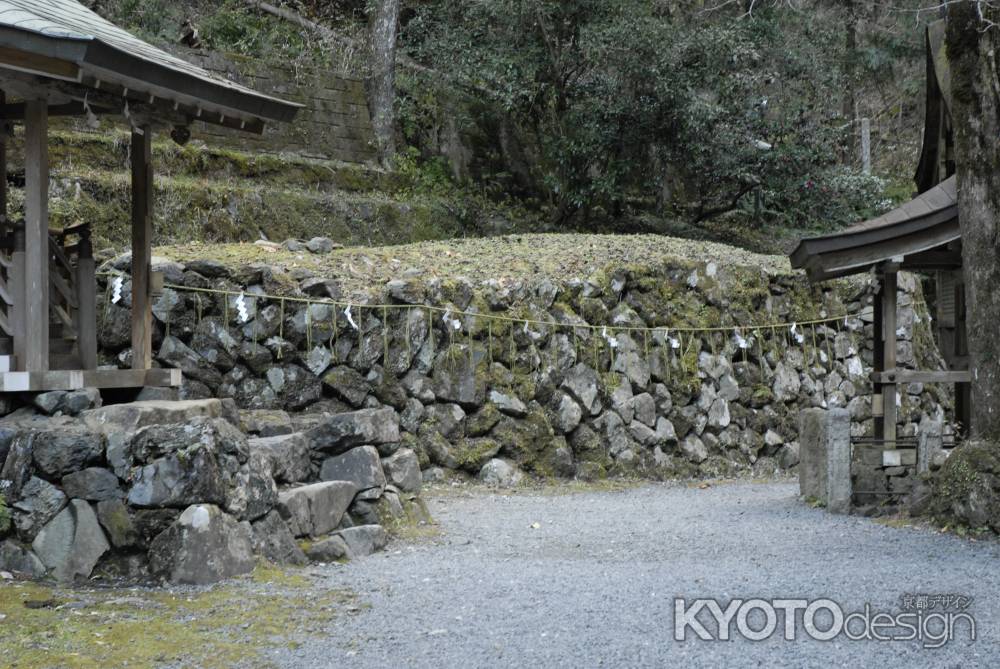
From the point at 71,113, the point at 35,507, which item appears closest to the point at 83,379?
the point at 35,507

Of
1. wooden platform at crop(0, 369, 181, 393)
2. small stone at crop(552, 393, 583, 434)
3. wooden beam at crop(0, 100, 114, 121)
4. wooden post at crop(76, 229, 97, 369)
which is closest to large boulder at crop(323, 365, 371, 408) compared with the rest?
small stone at crop(552, 393, 583, 434)

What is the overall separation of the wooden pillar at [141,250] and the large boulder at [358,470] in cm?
157

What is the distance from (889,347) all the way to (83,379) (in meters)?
6.99

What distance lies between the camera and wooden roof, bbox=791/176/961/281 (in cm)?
938

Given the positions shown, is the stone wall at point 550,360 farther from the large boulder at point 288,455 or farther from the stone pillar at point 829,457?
the stone pillar at point 829,457

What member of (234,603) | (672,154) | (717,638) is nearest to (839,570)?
(717,638)

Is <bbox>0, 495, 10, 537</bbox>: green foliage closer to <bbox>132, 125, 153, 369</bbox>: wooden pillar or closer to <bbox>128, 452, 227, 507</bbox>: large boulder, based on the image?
<bbox>128, 452, 227, 507</bbox>: large boulder

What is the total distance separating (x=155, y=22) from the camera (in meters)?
18.3

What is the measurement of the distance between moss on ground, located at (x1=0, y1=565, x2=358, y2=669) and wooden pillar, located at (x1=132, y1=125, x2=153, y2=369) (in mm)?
2276

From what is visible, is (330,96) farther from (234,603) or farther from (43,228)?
(234,603)

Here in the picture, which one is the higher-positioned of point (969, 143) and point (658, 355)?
point (969, 143)

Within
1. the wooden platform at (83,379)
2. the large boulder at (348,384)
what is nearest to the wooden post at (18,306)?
the wooden platform at (83,379)

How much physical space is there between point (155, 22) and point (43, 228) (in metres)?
12.8

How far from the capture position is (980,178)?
8.30 meters
